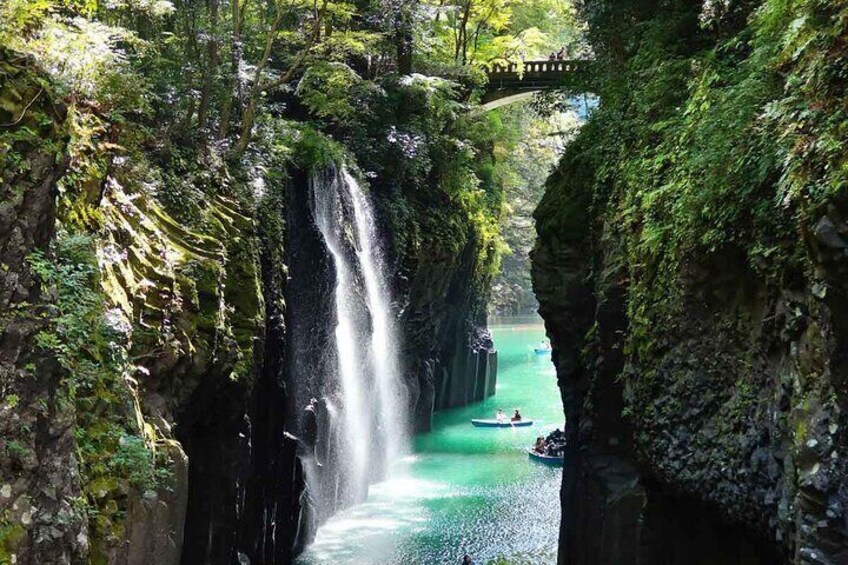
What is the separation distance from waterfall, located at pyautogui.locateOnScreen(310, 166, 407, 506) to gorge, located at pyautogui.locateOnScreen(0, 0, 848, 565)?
0.11 m

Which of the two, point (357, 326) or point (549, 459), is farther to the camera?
point (549, 459)

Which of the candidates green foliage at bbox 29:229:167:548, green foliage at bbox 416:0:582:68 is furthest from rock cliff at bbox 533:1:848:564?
green foliage at bbox 416:0:582:68

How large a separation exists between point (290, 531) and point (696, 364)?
1026cm

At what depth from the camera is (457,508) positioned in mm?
20984

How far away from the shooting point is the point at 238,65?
14930mm

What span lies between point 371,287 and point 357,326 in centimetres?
146

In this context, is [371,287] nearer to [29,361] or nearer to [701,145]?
[701,145]

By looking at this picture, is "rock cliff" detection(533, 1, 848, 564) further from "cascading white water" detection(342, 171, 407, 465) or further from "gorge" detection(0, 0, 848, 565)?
"cascading white water" detection(342, 171, 407, 465)

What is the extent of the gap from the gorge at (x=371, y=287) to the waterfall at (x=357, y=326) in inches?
4.5

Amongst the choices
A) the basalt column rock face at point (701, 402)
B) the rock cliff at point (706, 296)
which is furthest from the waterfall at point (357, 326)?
the rock cliff at point (706, 296)

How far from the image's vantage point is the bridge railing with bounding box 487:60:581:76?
80.6ft

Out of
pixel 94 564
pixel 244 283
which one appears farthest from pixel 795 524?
pixel 244 283

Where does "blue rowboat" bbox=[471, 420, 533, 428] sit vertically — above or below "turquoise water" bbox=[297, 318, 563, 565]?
above

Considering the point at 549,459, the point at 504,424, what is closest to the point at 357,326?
the point at 549,459
